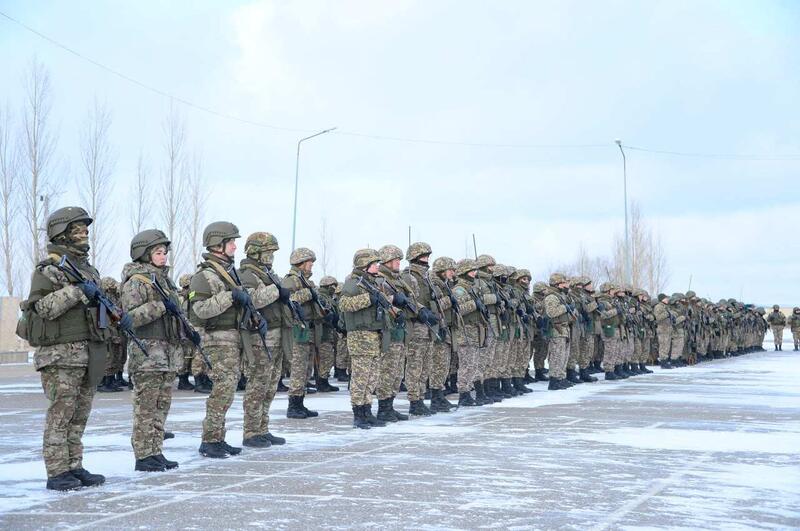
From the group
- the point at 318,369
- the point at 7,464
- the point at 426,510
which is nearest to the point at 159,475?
the point at 7,464

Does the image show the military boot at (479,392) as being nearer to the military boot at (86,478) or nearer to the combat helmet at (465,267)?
the combat helmet at (465,267)

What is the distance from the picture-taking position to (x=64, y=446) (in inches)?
293

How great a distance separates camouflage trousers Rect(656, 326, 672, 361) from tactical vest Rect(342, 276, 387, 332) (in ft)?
55.0

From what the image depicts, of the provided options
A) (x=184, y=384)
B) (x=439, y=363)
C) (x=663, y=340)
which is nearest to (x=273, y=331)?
(x=439, y=363)

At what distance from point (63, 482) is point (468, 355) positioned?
8.21 m

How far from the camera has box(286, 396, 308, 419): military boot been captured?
12.7 metres

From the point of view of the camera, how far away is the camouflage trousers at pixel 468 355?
14641mm

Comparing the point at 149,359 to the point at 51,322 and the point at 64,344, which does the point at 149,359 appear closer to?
the point at 64,344

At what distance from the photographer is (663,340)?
26.8 meters

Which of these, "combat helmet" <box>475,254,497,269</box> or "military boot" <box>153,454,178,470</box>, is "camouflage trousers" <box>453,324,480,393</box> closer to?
"combat helmet" <box>475,254,497,269</box>

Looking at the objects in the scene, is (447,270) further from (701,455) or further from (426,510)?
(426,510)

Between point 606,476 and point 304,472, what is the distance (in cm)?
252

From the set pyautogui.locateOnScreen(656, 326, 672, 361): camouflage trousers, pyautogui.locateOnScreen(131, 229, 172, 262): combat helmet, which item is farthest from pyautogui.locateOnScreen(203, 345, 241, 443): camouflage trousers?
pyautogui.locateOnScreen(656, 326, 672, 361): camouflage trousers

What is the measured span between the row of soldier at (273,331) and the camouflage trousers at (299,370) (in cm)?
2
